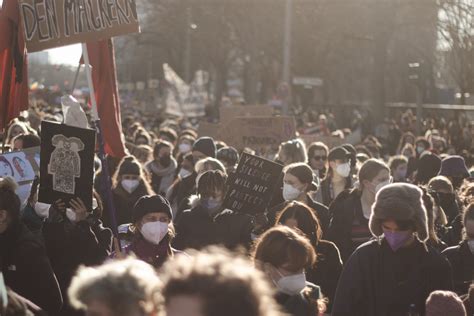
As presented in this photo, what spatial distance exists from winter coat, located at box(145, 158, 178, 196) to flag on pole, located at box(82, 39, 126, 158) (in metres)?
4.26

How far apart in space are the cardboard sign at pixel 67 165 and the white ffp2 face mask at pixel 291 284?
277 cm

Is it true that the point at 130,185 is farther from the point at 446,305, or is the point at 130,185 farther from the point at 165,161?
the point at 446,305

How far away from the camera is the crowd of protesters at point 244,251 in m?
3.54

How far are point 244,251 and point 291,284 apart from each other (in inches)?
27.8

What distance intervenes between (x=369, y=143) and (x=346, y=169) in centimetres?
860

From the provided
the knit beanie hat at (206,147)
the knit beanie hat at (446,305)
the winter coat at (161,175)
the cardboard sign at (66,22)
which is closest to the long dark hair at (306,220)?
the knit beanie hat at (446,305)

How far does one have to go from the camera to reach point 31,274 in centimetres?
601

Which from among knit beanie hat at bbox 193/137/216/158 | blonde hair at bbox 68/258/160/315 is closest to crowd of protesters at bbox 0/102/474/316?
blonde hair at bbox 68/258/160/315

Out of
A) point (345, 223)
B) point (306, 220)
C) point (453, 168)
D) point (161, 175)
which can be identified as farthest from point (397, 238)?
point (161, 175)

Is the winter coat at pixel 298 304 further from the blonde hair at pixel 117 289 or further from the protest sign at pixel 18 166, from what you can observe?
the protest sign at pixel 18 166

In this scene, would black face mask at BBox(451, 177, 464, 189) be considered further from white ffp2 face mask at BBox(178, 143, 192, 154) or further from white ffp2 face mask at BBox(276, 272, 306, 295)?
white ffp2 face mask at BBox(276, 272, 306, 295)

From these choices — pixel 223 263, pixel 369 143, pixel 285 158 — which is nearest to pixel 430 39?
pixel 369 143

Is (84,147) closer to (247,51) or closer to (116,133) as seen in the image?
(116,133)

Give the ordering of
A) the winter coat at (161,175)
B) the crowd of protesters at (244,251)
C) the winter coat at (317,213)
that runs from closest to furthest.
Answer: the crowd of protesters at (244,251)
the winter coat at (317,213)
the winter coat at (161,175)
